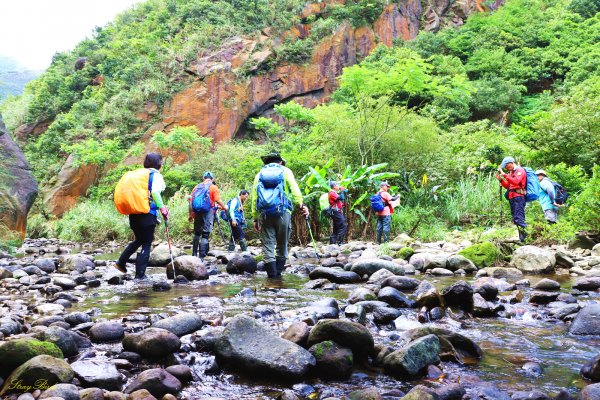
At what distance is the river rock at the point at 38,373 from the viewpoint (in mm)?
2604

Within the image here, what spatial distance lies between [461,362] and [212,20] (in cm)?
3842

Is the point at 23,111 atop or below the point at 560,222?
atop

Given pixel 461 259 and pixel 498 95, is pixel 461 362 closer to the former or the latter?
pixel 461 259

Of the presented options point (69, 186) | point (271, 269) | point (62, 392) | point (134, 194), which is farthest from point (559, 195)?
point (69, 186)

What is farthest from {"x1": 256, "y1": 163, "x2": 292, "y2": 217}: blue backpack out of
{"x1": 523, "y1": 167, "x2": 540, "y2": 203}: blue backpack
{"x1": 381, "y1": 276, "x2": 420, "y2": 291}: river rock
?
{"x1": 523, "y1": 167, "x2": 540, "y2": 203}: blue backpack

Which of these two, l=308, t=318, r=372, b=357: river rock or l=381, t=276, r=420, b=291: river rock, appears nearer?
l=308, t=318, r=372, b=357: river rock

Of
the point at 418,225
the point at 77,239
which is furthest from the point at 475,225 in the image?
the point at 77,239

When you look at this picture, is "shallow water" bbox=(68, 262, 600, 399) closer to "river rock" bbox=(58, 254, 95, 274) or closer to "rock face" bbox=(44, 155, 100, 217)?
"river rock" bbox=(58, 254, 95, 274)

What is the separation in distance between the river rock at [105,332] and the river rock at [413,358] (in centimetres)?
210

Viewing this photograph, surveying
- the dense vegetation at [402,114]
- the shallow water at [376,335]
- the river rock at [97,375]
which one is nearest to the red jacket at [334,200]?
the dense vegetation at [402,114]

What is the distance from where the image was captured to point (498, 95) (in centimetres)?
3306

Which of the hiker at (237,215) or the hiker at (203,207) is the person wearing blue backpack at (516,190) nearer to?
the hiker at (237,215)

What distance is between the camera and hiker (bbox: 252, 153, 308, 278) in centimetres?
665

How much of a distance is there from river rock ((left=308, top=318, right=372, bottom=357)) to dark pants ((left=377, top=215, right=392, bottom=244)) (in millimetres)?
8942
